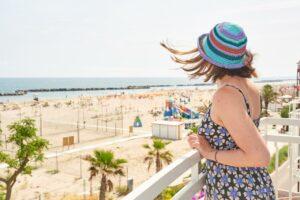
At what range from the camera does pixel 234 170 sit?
181cm

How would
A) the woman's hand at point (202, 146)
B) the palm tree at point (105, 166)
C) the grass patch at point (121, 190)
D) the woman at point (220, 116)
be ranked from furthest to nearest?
the grass patch at point (121, 190), the palm tree at point (105, 166), the woman's hand at point (202, 146), the woman at point (220, 116)

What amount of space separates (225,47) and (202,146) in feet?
1.74

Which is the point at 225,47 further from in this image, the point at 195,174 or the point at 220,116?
the point at 195,174

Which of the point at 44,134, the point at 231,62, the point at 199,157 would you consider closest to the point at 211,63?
the point at 231,62

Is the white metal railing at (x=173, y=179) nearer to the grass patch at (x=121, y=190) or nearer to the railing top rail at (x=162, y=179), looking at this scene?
the railing top rail at (x=162, y=179)

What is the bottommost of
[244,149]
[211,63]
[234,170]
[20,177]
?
[20,177]

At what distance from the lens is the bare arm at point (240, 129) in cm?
156

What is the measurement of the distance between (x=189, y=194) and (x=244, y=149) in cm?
45

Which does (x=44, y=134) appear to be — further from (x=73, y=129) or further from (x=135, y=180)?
→ (x=135, y=180)

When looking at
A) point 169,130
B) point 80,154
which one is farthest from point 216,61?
point 169,130

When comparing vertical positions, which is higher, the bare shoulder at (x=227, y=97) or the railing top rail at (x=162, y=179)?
the bare shoulder at (x=227, y=97)

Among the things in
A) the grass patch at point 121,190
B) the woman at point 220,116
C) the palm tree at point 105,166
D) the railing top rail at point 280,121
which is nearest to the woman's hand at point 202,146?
the woman at point 220,116

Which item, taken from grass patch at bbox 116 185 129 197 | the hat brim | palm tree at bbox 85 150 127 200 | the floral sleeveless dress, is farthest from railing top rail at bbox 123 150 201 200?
grass patch at bbox 116 185 129 197

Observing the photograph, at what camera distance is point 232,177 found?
181 cm
